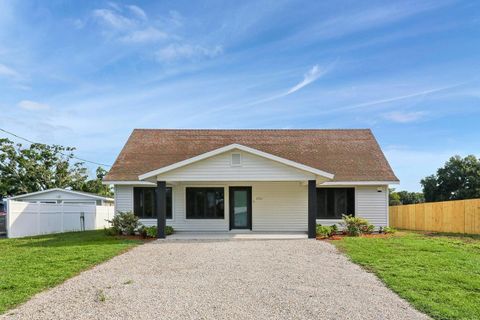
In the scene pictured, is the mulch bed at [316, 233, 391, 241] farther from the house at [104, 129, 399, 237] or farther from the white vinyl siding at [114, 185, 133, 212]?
the white vinyl siding at [114, 185, 133, 212]

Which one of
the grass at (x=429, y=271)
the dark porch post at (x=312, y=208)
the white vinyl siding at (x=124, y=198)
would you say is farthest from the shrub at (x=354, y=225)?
the white vinyl siding at (x=124, y=198)

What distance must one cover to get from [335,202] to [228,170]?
6001 millimetres

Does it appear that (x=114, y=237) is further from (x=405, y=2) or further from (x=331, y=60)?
(x=405, y=2)

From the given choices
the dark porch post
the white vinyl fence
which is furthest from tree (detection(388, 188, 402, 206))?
the dark porch post

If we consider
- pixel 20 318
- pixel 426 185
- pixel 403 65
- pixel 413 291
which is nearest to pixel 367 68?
pixel 403 65

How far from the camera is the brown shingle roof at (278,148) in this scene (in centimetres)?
1941

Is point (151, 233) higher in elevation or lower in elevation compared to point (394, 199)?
higher

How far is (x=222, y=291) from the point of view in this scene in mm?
7715

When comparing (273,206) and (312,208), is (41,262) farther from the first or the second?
(273,206)

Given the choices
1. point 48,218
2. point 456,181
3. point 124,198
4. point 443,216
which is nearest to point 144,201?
point 124,198

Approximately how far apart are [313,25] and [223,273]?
10.6m

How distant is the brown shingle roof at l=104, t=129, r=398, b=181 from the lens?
19.4 metres

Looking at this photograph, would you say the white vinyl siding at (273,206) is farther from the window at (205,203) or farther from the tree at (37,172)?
the tree at (37,172)

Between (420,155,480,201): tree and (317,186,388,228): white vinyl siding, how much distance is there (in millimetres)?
25279
